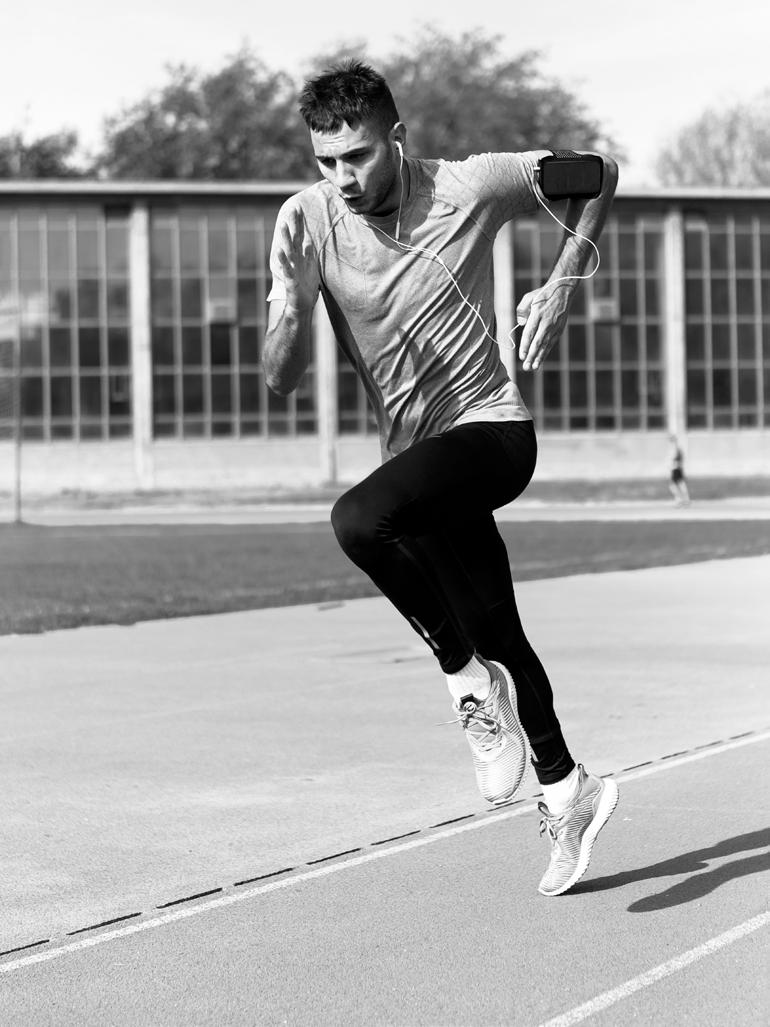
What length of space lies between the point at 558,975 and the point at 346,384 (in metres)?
61.0

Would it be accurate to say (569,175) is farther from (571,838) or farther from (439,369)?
(571,838)

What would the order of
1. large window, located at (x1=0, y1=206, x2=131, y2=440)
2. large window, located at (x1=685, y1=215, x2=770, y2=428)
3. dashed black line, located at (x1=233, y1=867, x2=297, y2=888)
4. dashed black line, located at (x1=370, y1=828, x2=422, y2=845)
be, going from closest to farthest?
dashed black line, located at (x1=233, y1=867, x2=297, y2=888), dashed black line, located at (x1=370, y1=828, x2=422, y2=845), large window, located at (x1=0, y1=206, x2=131, y2=440), large window, located at (x1=685, y1=215, x2=770, y2=428)

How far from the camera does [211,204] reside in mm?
64250

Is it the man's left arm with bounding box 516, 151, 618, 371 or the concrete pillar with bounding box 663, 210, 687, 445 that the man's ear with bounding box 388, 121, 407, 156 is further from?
the concrete pillar with bounding box 663, 210, 687, 445

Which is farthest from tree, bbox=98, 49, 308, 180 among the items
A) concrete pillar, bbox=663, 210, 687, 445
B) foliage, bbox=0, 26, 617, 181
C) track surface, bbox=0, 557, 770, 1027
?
track surface, bbox=0, 557, 770, 1027

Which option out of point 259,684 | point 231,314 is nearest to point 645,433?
point 231,314

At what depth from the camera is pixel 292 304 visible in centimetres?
408

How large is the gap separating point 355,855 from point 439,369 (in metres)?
1.62

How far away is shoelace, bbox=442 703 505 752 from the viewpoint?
4.37 m

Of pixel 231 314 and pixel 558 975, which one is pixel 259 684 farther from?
pixel 231 314

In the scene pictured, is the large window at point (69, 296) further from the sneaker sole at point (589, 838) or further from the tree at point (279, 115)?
the sneaker sole at point (589, 838)

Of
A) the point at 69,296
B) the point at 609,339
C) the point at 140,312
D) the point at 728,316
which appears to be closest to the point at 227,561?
the point at 140,312

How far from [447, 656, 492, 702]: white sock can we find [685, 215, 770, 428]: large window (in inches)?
2464

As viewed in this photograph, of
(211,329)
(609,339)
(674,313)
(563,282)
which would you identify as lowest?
(563,282)
